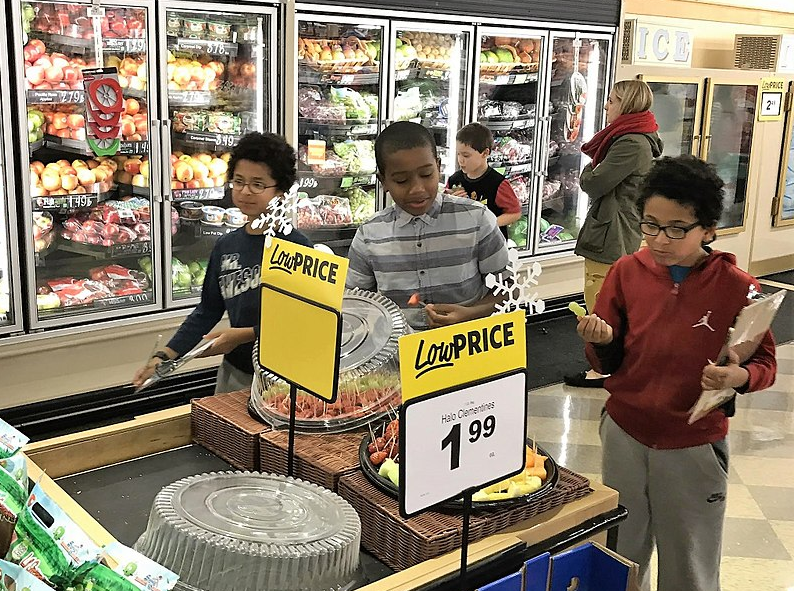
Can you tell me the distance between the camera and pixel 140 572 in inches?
44.5

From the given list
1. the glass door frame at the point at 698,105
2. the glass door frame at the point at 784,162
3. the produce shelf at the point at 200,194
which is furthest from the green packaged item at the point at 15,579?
the glass door frame at the point at 784,162

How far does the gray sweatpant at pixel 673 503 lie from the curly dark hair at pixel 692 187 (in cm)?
61

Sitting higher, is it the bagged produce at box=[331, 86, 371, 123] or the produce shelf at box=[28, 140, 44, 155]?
the bagged produce at box=[331, 86, 371, 123]

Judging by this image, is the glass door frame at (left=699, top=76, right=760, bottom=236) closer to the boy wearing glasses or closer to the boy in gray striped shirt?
the boy in gray striped shirt

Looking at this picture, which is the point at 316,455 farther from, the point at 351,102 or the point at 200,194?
the point at 351,102

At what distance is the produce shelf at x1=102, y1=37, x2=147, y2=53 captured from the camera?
4.09m

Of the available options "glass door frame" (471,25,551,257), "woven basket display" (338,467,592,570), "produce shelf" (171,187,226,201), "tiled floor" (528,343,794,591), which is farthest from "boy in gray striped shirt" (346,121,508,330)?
"glass door frame" (471,25,551,257)

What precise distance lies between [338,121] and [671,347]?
129 inches

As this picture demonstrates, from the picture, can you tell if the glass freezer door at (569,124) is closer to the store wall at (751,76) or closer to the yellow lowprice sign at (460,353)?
the store wall at (751,76)

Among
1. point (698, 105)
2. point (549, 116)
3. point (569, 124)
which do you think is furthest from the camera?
point (698, 105)

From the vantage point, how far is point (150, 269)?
445cm

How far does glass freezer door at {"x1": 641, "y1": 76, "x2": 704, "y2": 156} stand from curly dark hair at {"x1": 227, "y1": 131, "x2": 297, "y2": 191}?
16.4 ft

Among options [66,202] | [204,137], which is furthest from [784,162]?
[66,202]

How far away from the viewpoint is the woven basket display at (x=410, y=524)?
144cm
